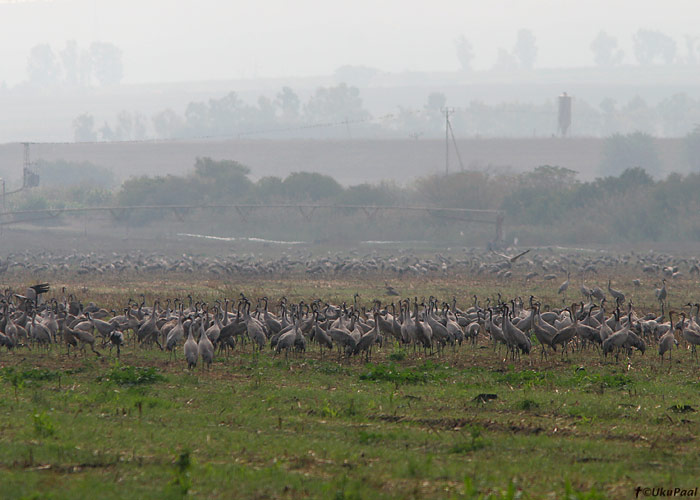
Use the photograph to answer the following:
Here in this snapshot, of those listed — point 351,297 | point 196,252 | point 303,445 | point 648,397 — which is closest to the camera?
point 303,445

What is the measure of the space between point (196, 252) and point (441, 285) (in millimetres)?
37839

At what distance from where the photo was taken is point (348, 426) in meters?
12.7

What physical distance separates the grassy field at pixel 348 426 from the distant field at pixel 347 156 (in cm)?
12392

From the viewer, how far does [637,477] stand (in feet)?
32.5

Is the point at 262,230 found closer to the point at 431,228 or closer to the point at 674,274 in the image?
the point at 431,228

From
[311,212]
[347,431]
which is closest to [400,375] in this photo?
[347,431]

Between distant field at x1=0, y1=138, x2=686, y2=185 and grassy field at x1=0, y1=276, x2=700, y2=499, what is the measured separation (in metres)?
124

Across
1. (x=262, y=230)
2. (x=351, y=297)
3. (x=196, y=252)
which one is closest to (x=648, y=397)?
(x=351, y=297)

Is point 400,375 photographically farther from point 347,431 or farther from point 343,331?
point 347,431

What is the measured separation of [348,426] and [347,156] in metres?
140

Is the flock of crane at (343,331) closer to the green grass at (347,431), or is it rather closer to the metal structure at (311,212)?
the green grass at (347,431)

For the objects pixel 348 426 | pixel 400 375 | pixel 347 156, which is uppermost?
pixel 347 156

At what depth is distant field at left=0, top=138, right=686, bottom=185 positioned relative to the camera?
472 ft

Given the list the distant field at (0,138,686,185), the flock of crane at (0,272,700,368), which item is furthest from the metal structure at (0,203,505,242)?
the flock of crane at (0,272,700,368)
